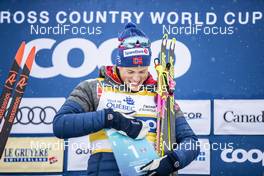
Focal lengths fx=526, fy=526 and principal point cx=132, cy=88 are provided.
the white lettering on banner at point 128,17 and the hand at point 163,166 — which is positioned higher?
the white lettering on banner at point 128,17

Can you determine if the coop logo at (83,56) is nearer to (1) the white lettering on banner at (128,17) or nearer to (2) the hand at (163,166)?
(1) the white lettering on banner at (128,17)

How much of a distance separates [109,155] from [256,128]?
252cm

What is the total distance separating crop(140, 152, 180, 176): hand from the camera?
2789 millimetres

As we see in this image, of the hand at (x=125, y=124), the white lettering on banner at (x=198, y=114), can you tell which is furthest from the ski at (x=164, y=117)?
Result: the white lettering on banner at (x=198, y=114)

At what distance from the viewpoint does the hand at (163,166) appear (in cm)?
279

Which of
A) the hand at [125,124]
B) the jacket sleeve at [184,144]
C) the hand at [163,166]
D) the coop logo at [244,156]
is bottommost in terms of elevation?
the coop logo at [244,156]

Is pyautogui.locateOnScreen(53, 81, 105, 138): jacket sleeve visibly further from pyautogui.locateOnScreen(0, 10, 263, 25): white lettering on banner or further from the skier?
pyautogui.locateOnScreen(0, 10, 263, 25): white lettering on banner

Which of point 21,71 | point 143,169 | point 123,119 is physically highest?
point 21,71

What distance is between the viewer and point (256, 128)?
5.04 m

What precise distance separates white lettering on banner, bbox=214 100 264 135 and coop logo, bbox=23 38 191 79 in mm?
522

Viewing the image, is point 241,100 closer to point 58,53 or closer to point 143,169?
point 58,53

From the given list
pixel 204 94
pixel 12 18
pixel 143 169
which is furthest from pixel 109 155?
pixel 12 18

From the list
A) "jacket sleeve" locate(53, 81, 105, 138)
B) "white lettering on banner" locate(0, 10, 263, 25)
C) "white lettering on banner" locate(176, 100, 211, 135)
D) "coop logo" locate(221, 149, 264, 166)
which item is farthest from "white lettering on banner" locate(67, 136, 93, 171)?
"jacket sleeve" locate(53, 81, 105, 138)

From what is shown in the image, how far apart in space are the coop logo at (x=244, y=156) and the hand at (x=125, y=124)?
2400 mm
